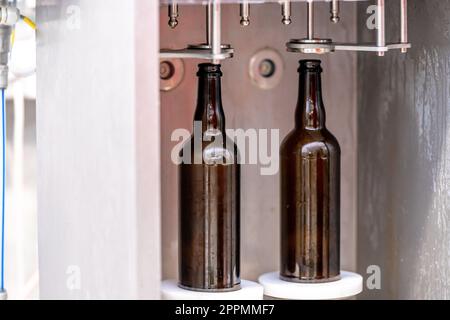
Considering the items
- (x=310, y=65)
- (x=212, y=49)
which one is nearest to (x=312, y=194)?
(x=310, y=65)

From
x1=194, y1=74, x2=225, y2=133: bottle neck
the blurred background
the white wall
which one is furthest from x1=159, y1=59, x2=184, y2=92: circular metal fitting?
the blurred background

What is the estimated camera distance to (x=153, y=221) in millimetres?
865

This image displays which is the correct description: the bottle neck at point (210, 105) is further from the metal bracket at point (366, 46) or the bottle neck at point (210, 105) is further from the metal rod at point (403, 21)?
the metal rod at point (403, 21)

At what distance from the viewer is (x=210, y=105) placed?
3.62 feet

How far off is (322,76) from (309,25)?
7.0 inches

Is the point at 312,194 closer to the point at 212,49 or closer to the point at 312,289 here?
the point at 312,289

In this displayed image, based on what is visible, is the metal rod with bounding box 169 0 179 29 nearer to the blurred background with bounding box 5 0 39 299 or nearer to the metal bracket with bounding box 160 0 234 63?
the metal bracket with bounding box 160 0 234 63

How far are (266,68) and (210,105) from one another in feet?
0.58

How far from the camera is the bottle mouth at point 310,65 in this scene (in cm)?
115

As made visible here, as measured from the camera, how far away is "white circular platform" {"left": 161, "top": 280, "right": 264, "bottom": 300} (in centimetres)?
105

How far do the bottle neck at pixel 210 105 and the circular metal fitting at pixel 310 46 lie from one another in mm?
104
